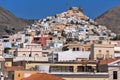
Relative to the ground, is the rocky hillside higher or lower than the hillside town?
higher

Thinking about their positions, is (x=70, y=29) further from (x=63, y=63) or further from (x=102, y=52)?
(x=63, y=63)

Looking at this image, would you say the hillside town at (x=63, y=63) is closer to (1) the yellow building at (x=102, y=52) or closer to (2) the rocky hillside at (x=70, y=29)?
(1) the yellow building at (x=102, y=52)

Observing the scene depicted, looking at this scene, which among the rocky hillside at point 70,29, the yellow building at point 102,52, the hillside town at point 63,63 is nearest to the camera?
the hillside town at point 63,63

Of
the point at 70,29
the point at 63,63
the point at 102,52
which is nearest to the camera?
the point at 63,63

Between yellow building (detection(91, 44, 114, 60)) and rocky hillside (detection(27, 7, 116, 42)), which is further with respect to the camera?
rocky hillside (detection(27, 7, 116, 42))

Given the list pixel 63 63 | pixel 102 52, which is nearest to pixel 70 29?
pixel 102 52

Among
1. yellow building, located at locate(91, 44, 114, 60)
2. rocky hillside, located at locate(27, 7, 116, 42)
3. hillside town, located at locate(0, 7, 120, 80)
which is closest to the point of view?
hillside town, located at locate(0, 7, 120, 80)

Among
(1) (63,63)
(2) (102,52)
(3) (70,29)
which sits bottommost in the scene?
(1) (63,63)

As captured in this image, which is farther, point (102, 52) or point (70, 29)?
point (70, 29)

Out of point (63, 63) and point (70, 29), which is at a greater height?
point (70, 29)

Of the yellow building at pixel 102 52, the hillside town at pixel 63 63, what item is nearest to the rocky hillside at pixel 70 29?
the hillside town at pixel 63 63

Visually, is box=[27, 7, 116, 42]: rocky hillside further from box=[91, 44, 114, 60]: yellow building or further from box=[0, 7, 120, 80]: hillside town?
box=[91, 44, 114, 60]: yellow building

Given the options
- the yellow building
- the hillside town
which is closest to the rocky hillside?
the hillside town

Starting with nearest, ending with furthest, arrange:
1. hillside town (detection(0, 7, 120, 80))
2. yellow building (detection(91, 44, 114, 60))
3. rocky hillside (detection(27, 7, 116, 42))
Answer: hillside town (detection(0, 7, 120, 80)), yellow building (detection(91, 44, 114, 60)), rocky hillside (detection(27, 7, 116, 42))
